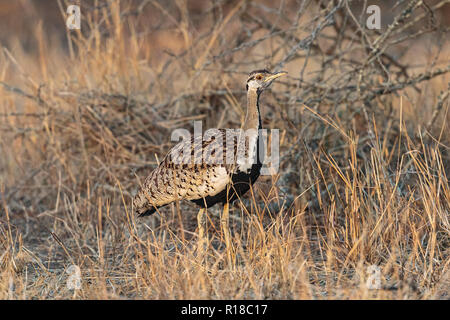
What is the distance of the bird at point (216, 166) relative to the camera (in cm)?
→ 296

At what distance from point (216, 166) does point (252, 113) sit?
1.23 feet

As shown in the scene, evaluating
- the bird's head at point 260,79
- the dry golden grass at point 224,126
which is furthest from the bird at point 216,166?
the dry golden grass at point 224,126

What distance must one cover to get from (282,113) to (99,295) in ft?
6.53

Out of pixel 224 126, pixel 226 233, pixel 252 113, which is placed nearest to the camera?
pixel 226 233

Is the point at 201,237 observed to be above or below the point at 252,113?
below

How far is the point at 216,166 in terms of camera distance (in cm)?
301

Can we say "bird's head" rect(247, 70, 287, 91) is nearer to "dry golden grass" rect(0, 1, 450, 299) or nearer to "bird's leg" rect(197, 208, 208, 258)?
"dry golden grass" rect(0, 1, 450, 299)

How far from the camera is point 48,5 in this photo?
1191cm

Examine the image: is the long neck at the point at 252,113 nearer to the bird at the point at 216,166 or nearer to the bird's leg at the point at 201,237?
the bird at the point at 216,166

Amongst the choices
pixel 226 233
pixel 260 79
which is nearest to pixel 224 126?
pixel 260 79

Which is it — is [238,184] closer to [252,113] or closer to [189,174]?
[189,174]

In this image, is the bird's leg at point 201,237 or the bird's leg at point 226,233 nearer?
the bird's leg at point 226,233
